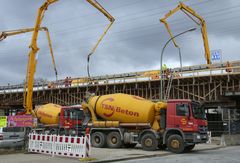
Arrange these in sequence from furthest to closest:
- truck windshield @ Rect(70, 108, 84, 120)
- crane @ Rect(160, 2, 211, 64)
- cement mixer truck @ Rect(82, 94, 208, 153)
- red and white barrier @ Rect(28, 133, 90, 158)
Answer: crane @ Rect(160, 2, 211, 64) → truck windshield @ Rect(70, 108, 84, 120) → cement mixer truck @ Rect(82, 94, 208, 153) → red and white barrier @ Rect(28, 133, 90, 158)

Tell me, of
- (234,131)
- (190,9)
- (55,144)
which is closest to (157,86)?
(234,131)

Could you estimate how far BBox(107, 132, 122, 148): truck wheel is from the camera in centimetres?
2252

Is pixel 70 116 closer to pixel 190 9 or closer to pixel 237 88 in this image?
pixel 237 88

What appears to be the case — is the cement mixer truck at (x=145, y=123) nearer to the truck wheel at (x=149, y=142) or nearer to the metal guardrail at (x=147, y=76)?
the truck wheel at (x=149, y=142)

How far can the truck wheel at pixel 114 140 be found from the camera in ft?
73.9

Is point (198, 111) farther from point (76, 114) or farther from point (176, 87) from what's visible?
point (176, 87)

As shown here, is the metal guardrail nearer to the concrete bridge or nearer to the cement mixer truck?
the concrete bridge

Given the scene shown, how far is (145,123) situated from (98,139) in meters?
3.61

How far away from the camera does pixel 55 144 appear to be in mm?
16766

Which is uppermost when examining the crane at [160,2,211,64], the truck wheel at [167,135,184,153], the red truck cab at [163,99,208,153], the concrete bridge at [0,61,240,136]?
the crane at [160,2,211,64]

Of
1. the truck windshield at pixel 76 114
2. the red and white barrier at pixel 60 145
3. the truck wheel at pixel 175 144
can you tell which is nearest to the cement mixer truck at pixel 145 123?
the truck wheel at pixel 175 144

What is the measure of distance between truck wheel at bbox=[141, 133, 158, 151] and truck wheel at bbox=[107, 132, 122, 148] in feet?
5.56

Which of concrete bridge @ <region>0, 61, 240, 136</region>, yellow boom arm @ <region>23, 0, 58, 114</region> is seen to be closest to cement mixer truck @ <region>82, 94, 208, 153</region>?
yellow boom arm @ <region>23, 0, 58, 114</region>

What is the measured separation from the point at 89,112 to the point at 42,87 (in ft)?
95.7
